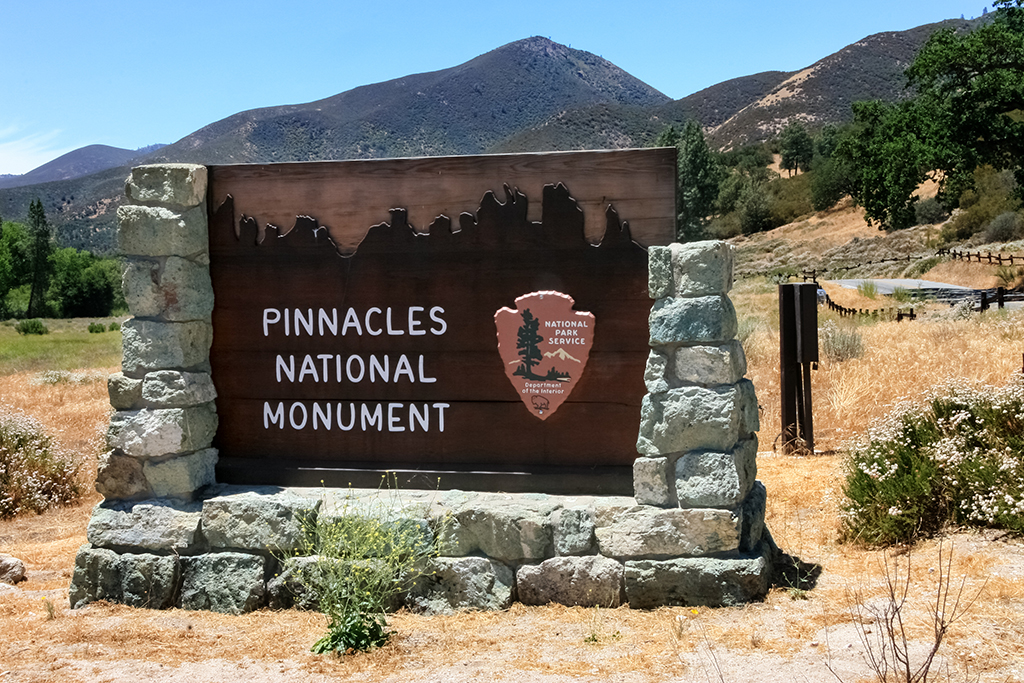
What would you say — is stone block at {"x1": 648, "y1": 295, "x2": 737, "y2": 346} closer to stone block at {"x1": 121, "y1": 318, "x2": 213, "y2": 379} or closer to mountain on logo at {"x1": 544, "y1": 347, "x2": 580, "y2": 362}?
mountain on logo at {"x1": 544, "y1": 347, "x2": 580, "y2": 362}

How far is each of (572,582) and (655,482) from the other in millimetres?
704

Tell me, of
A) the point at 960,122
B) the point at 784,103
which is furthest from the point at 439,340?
the point at 784,103

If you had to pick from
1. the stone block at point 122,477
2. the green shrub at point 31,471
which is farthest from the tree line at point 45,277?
the stone block at point 122,477

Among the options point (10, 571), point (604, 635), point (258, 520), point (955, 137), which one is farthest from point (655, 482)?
point (955, 137)

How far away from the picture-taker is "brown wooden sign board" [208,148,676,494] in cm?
481

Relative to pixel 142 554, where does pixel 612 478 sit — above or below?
above

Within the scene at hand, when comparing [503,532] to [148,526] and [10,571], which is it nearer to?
[148,526]

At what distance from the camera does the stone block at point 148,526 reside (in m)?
5.07

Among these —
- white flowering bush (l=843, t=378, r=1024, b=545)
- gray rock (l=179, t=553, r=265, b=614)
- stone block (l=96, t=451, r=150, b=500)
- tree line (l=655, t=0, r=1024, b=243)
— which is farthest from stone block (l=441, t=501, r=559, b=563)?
tree line (l=655, t=0, r=1024, b=243)

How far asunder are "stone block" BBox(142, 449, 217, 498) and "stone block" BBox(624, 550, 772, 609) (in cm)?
259

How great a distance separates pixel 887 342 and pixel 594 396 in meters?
10.9

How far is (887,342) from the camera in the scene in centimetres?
1416

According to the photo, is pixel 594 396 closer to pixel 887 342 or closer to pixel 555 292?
pixel 555 292

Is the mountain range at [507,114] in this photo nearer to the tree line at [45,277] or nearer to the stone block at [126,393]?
the tree line at [45,277]
